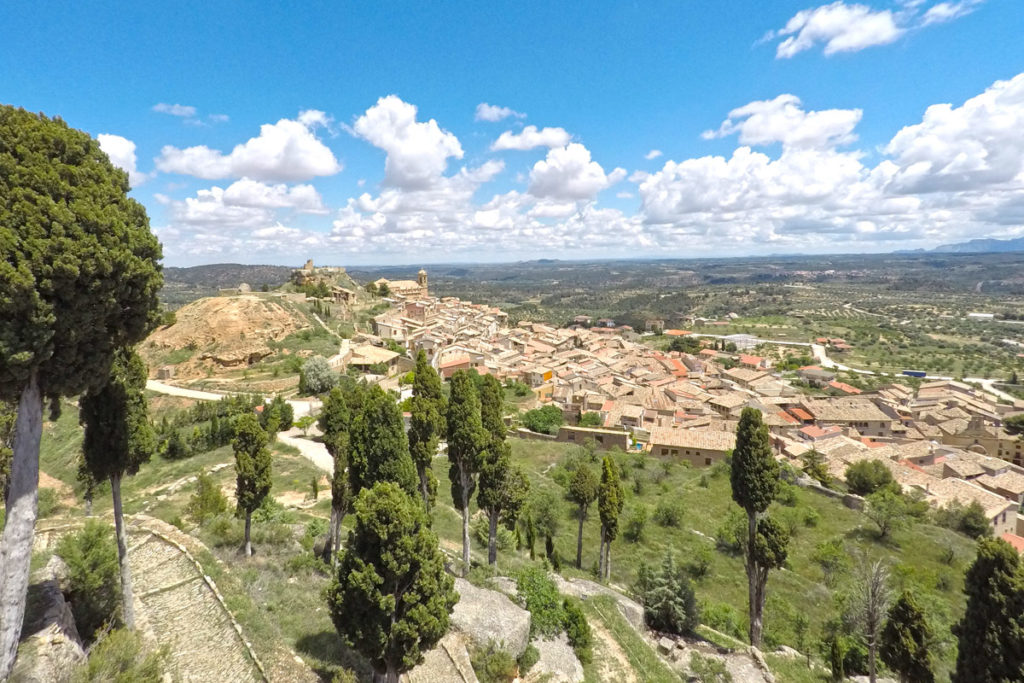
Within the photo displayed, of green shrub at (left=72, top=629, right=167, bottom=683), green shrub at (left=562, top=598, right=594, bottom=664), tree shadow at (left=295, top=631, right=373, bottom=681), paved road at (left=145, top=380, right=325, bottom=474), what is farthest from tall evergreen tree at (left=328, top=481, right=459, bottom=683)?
paved road at (left=145, top=380, right=325, bottom=474)

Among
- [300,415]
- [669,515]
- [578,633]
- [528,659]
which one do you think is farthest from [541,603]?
[300,415]

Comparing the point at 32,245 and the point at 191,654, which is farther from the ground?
the point at 32,245

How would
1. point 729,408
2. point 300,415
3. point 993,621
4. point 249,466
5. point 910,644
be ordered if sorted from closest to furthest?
point 993,621
point 910,644
point 249,466
point 300,415
point 729,408

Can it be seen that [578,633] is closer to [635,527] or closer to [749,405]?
[635,527]

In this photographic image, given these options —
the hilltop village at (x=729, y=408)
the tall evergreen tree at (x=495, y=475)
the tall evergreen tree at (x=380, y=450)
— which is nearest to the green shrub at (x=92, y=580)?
the tall evergreen tree at (x=380, y=450)

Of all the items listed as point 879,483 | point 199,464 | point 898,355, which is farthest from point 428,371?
point 898,355

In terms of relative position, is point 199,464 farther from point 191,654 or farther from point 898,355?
point 898,355

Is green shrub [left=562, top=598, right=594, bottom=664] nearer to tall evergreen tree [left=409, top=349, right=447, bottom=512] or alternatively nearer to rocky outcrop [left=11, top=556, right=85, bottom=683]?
tall evergreen tree [left=409, top=349, right=447, bottom=512]
